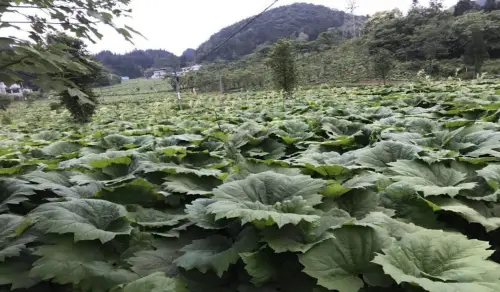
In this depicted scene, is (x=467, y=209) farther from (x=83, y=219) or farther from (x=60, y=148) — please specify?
(x=60, y=148)

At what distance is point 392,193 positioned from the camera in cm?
175

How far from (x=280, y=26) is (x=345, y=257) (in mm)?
140054

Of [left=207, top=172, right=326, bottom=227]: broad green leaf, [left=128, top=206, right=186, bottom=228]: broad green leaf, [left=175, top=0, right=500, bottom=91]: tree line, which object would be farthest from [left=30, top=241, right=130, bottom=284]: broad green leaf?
[left=175, top=0, right=500, bottom=91]: tree line

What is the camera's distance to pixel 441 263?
3.71ft

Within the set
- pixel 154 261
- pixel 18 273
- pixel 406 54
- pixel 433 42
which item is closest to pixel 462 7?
pixel 433 42

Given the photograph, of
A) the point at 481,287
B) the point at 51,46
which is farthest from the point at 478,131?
the point at 51,46

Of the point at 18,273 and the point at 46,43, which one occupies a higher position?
the point at 46,43

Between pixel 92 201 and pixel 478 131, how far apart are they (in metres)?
3.08

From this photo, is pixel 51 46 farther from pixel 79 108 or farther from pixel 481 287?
pixel 79 108

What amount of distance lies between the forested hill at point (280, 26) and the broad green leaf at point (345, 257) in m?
105

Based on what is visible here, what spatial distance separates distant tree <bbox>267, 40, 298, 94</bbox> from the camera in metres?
12.0

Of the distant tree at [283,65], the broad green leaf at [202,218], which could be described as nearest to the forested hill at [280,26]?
the distant tree at [283,65]

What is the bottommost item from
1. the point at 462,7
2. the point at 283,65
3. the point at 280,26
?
the point at 283,65

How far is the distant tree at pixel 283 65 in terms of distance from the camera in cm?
1199
